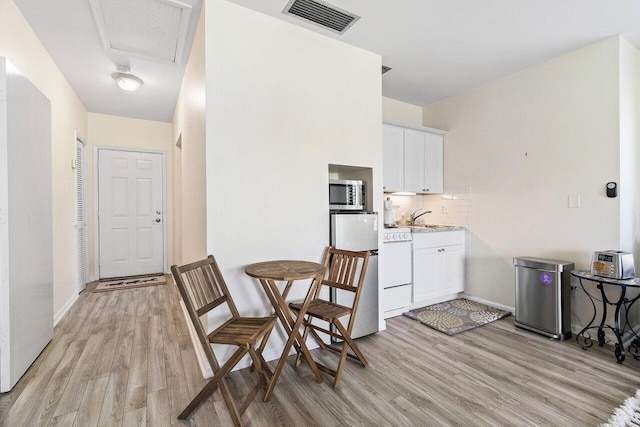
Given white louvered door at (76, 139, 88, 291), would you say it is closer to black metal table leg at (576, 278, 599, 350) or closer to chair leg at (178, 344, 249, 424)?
chair leg at (178, 344, 249, 424)

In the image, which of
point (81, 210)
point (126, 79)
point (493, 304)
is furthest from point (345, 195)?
point (81, 210)

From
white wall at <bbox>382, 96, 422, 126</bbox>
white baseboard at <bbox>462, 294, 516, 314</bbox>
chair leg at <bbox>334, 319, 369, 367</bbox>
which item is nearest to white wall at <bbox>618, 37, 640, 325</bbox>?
white baseboard at <bbox>462, 294, 516, 314</bbox>

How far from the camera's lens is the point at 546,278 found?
9.07ft

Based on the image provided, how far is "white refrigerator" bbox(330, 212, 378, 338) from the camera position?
262 cm

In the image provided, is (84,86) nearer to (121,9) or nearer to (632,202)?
(121,9)

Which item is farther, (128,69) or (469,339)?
(128,69)

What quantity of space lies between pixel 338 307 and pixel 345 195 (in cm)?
104

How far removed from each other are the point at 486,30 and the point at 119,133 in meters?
A: 5.34

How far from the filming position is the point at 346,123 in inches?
109

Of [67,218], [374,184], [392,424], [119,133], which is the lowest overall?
[392,424]

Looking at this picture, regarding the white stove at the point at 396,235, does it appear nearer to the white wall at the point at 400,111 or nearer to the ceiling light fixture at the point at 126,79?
the white wall at the point at 400,111

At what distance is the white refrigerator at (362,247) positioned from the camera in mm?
2619

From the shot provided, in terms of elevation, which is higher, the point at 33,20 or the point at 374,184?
the point at 33,20

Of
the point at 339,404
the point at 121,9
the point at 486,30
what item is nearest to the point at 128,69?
the point at 121,9
